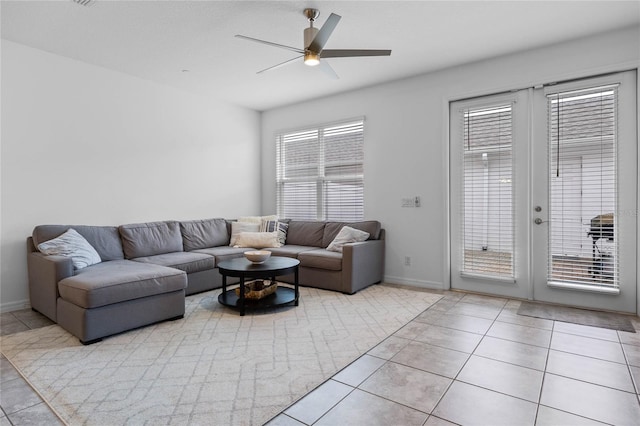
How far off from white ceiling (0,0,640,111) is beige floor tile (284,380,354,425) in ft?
9.25

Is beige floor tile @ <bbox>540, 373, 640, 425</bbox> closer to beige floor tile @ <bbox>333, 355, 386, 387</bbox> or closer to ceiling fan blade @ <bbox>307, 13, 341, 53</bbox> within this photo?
beige floor tile @ <bbox>333, 355, 386, 387</bbox>

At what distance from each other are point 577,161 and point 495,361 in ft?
7.74

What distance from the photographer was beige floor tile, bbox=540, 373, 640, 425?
1754 mm

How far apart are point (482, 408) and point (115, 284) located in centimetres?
267

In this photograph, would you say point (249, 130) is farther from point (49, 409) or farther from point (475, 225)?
point (49, 409)

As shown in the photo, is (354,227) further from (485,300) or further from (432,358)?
(432,358)

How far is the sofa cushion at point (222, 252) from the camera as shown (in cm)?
433

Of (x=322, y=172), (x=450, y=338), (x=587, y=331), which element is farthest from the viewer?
(x=322, y=172)

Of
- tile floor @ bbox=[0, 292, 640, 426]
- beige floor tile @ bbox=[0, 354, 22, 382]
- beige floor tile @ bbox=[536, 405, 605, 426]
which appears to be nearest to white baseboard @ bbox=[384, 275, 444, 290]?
tile floor @ bbox=[0, 292, 640, 426]

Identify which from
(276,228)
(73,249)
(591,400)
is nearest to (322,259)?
(276,228)

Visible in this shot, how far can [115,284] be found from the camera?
109 inches

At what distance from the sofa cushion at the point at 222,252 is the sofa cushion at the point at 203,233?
5.6 inches

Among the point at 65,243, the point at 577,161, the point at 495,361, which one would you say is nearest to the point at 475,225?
the point at 577,161

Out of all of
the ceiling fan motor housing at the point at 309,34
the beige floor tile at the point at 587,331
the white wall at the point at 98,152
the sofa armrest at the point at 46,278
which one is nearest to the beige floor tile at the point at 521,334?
the beige floor tile at the point at 587,331
